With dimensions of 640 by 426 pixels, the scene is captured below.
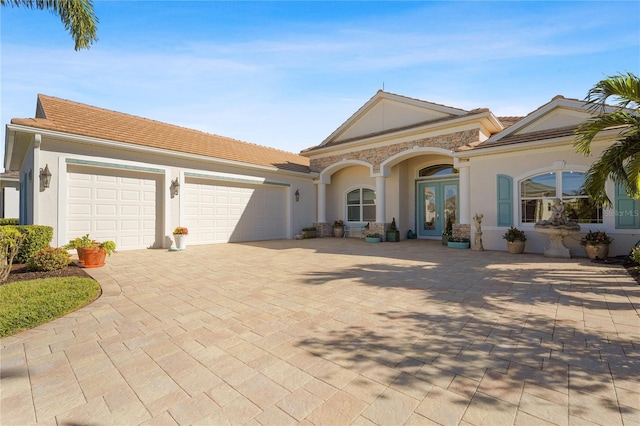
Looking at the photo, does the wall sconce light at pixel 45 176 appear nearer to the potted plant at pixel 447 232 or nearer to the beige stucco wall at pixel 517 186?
the potted plant at pixel 447 232

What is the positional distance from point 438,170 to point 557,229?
20.7 feet

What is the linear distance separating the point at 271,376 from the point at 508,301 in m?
3.74

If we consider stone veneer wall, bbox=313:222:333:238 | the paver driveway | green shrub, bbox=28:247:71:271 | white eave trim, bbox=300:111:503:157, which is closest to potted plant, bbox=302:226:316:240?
stone veneer wall, bbox=313:222:333:238

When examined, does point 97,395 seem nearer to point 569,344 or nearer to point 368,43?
point 569,344

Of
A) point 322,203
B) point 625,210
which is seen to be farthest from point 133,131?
point 625,210

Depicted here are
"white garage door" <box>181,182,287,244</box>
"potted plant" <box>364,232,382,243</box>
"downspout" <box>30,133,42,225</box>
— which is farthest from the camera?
"potted plant" <box>364,232,382,243</box>

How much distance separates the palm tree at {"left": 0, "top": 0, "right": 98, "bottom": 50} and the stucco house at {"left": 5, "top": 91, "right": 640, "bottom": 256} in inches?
109

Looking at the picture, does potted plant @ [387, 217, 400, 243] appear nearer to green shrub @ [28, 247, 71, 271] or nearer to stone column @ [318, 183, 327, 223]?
stone column @ [318, 183, 327, 223]

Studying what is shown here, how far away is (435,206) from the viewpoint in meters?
13.4

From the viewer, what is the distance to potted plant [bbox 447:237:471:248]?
33.6ft

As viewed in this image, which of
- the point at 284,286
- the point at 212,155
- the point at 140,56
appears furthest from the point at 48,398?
the point at 212,155

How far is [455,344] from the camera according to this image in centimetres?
290

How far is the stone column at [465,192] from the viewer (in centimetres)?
1027

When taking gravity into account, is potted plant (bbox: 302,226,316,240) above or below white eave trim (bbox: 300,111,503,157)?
below
